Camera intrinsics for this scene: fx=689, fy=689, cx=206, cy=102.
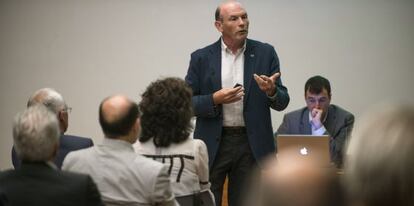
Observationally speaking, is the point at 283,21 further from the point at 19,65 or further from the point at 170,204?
the point at 170,204

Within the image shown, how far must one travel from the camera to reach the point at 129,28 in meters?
6.10

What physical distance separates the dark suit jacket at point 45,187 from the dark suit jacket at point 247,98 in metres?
1.58

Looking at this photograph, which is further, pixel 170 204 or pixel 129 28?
pixel 129 28

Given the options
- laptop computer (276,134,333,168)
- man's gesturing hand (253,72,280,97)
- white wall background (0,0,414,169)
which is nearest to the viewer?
man's gesturing hand (253,72,280,97)

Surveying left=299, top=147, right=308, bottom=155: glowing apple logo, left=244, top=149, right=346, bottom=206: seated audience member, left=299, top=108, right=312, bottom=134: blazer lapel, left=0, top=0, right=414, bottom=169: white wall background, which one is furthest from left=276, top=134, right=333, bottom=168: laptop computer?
left=244, top=149, right=346, bottom=206: seated audience member

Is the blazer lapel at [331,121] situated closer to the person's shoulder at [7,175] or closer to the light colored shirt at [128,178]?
the light colored shirt at [128,178]

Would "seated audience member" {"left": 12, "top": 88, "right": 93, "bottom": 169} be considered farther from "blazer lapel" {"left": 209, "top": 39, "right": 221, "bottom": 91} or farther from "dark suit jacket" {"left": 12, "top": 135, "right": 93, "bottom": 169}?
"blazer lapel" {"left": 209, "top": 39, "right": 221, "bottom": 91}

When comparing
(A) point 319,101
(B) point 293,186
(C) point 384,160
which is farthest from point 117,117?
(A) point 319,101

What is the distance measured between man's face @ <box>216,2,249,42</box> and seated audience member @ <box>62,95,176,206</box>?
1.38 m

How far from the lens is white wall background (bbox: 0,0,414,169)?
19.5 ft

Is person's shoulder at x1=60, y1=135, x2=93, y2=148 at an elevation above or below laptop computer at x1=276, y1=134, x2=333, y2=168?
above

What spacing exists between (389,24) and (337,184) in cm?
473

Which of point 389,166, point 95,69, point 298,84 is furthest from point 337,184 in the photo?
point 95,69

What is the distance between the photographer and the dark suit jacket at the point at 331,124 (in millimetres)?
4785
